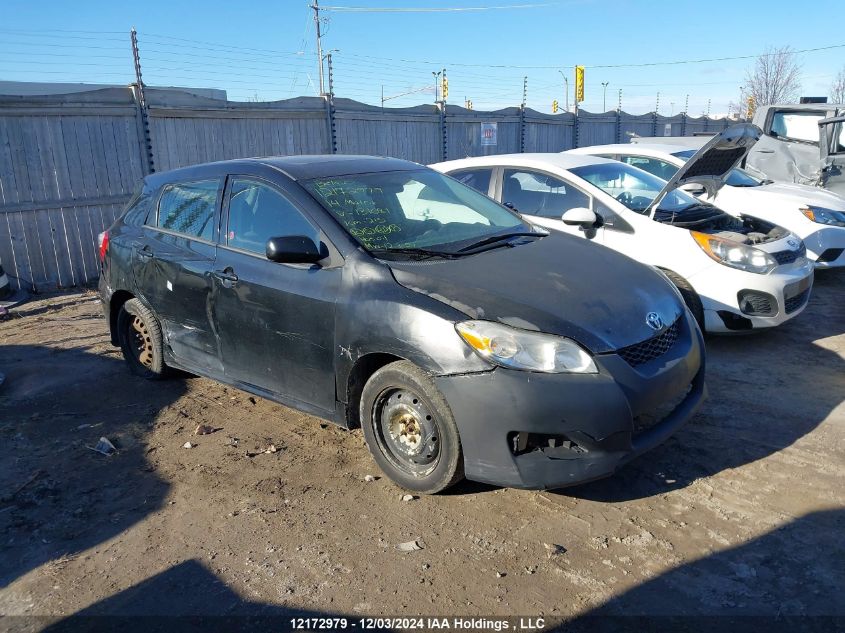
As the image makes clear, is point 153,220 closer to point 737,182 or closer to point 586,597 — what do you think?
point 586,597

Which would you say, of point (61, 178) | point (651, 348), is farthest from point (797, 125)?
point (61, 178)

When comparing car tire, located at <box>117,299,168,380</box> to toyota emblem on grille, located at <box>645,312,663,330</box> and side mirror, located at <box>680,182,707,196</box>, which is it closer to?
toyota emblem on grille, located at <box>645,312,663,330</box>

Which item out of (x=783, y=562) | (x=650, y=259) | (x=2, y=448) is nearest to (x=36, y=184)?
(x=2, y=448)

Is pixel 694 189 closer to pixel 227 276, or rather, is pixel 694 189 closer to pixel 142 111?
pixel 227 276

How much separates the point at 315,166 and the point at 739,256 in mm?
3495

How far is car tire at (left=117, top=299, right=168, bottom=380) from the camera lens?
4977 millimetres

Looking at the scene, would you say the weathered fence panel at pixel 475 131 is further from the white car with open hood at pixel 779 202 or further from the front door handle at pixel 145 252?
the front door handle at pixel 145 252

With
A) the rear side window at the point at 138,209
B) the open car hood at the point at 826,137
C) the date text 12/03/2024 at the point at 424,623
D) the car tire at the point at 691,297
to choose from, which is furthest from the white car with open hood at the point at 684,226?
the open car hood at the point at 826,137

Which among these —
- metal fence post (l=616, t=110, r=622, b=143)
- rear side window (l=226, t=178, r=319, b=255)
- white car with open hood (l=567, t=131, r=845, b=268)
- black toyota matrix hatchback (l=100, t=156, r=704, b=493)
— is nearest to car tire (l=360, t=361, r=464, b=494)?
black toyota matrix hatchback (l=100, t=156, r=704, b=493)

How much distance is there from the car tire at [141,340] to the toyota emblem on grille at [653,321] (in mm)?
3475

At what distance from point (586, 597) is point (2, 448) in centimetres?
374

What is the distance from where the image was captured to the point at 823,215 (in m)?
7.59

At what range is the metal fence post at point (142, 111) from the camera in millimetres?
9305

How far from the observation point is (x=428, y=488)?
3.39 metres
